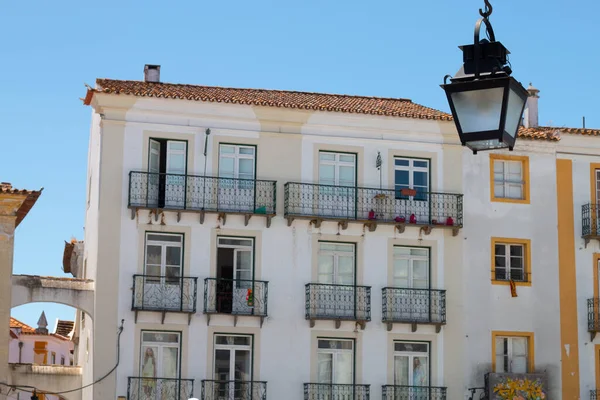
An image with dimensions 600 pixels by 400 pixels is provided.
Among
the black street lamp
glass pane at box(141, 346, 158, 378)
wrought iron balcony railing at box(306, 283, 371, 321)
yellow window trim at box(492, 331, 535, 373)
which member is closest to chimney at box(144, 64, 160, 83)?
wrought iron balcony railing at box(306, 283, 371, 321)

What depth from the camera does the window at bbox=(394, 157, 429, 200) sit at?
32.5 m

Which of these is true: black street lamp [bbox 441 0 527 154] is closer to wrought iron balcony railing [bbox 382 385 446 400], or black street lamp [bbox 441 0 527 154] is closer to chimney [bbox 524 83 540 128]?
wrought iron balcony railing [bbox 382 385 446 400]

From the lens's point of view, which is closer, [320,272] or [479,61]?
[479,61]

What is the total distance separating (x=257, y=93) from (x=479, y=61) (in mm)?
26610

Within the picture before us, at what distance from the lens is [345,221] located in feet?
103

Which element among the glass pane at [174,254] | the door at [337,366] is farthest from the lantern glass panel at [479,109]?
the door at [337,366]

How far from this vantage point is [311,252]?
3148cm

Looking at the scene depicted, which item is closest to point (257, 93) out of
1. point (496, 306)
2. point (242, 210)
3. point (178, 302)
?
point (242, 210)

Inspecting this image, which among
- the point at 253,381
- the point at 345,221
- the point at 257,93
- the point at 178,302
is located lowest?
the point at 253,381

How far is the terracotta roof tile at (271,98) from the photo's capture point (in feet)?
102

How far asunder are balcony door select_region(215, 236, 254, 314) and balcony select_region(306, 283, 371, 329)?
147cm

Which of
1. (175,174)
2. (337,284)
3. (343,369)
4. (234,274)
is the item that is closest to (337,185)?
(337,284)

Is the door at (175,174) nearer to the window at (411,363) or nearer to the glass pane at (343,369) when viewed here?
the glass pane at (343,369)

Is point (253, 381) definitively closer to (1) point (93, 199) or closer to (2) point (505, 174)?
(1) point (93, 199)
